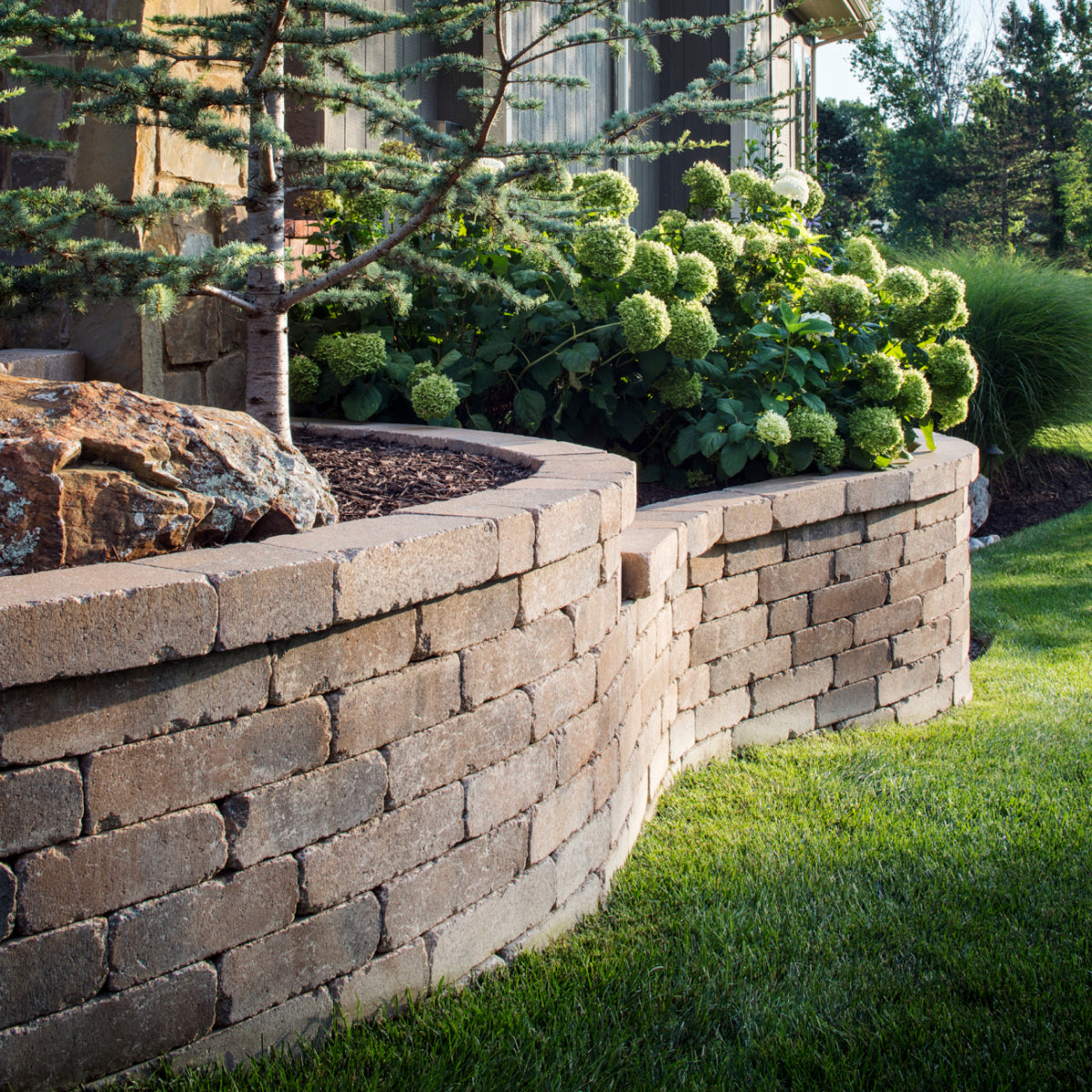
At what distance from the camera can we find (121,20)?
157 inches

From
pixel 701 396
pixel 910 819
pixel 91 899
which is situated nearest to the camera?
pixel 91 899

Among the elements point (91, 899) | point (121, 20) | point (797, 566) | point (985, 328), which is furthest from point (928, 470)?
point (985, 328)

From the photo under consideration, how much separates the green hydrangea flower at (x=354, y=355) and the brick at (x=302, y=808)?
253cm

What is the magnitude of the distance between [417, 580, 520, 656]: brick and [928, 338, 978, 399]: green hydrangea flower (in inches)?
142

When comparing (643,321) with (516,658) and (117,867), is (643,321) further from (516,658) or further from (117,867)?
(117,867)

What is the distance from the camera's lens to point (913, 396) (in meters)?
5.18

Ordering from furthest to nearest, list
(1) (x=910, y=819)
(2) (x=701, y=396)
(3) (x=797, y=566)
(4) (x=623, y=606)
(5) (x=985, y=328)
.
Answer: (5) (x=985, y=328) → (2) (x=701, y=396) → (3) (x=797, y=566) → (1) (x=910, y=819) → (4) (x=623, y=606)

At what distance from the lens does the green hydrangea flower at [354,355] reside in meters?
4.58

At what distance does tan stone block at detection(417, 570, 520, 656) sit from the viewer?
250 cm

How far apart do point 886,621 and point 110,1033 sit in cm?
404

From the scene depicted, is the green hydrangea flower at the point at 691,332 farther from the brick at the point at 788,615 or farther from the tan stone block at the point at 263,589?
the tan stone block at the point at 263,589

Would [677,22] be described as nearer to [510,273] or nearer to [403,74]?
[403,74]

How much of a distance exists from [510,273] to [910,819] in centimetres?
283

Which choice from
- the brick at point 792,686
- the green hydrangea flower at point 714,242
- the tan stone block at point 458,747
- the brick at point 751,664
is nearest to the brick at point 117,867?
the tan stone block at point 458,747
